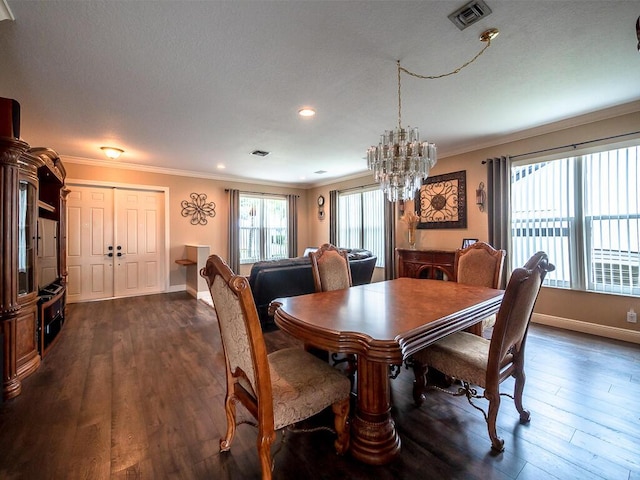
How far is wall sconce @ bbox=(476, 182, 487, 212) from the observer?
14.2 ft

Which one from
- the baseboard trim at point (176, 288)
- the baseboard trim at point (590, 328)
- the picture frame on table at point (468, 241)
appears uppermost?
the picture frame on table at point (468, 241)

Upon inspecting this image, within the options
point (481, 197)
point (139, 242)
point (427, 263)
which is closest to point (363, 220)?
point (427, 263)

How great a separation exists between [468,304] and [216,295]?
1571mm

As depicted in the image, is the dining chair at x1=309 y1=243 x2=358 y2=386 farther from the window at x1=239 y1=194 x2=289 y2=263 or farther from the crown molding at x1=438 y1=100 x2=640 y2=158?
the window at x1=239 y1=194 x2=289 y2=263

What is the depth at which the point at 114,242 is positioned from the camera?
537 centimetres

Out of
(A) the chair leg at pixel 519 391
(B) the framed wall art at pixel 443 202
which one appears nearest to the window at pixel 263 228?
(B) the framed wall art at pixel 443 202

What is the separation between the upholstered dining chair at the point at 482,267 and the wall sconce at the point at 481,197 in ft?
6.07

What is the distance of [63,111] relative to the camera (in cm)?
311

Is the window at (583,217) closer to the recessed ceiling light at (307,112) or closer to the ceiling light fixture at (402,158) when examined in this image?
the ceiling light fixture at (402,158)

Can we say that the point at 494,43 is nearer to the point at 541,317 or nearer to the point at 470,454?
the point at 470,454

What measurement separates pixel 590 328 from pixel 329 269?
3.33 metres

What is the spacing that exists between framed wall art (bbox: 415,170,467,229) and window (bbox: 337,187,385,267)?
96 cm

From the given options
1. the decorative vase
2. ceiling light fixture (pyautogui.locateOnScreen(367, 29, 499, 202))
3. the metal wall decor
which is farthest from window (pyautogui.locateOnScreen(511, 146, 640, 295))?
the metal wall decor

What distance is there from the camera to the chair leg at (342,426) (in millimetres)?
1515
